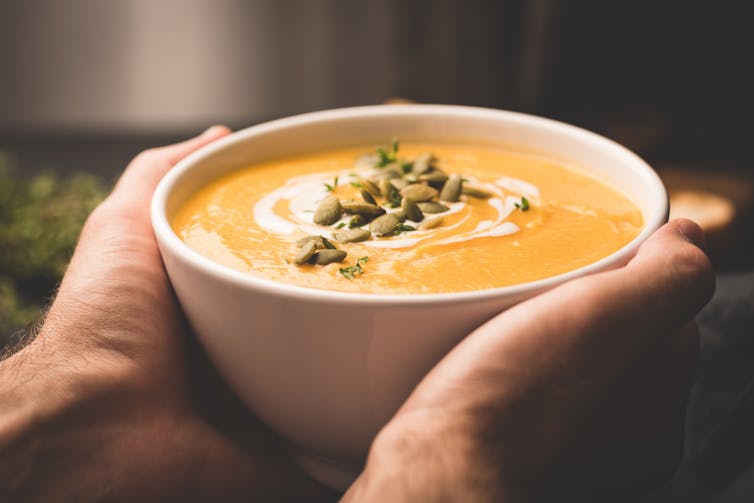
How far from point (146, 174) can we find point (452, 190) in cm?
48

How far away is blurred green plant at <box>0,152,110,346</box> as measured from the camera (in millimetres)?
1934

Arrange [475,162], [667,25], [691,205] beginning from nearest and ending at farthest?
1. [475,162]
2. [691,205]
3. [667,25]

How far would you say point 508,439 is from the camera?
31.6 inches

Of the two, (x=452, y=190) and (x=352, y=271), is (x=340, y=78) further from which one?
(x=352, y=271)

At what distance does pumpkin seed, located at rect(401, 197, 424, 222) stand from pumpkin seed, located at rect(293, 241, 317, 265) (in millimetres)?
166

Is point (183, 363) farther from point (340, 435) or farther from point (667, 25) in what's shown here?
point (667, 25)

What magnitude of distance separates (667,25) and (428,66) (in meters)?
0.99

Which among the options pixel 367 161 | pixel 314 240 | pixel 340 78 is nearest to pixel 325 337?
pixel 314 240

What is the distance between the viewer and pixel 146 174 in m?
1.24

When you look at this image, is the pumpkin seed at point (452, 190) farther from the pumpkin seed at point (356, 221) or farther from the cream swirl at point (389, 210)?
the pumpkin seed at point (356, 221)

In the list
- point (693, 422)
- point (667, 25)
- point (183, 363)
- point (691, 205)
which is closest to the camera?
point (183, 363)

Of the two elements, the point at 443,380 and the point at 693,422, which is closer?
the point at 443,380

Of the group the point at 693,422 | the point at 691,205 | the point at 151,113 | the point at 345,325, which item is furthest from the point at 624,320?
the point at 151,113

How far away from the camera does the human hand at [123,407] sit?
919 millimetres
